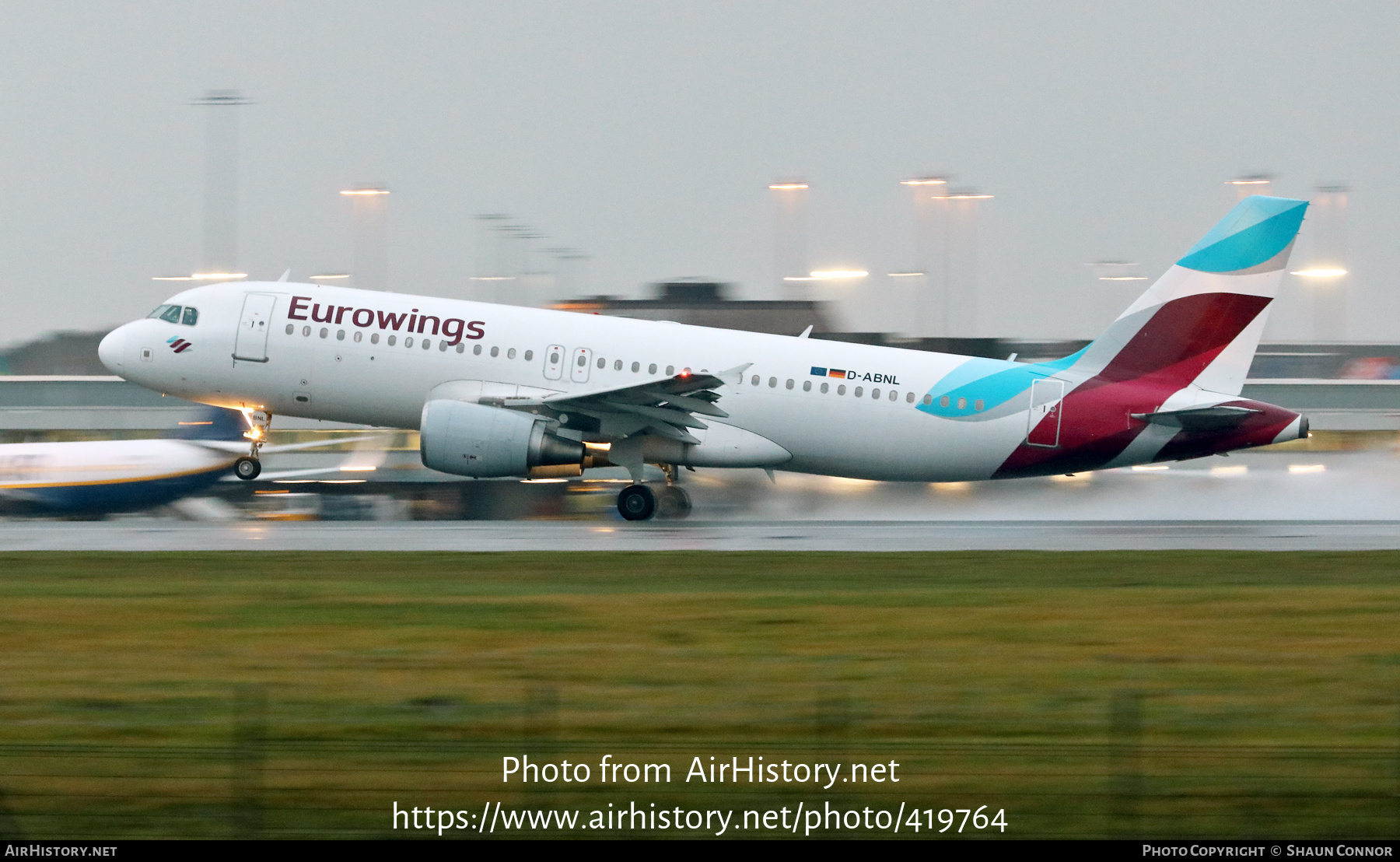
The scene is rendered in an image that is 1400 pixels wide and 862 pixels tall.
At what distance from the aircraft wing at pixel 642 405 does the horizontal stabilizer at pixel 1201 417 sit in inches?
301

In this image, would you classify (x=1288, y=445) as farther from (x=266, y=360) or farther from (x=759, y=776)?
(x=759, y=776)

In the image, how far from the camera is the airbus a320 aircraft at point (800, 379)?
2495 centimetres

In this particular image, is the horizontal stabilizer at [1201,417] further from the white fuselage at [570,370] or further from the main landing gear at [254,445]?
the main landing gear at [254,445]

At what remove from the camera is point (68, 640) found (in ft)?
44.5

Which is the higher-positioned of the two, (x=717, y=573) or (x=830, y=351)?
(x=830, y=351)

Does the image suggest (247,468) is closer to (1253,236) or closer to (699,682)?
(699,682)

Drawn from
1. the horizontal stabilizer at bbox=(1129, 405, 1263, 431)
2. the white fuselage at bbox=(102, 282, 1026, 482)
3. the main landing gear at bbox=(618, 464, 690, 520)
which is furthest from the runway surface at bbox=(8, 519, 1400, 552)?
the horizontal stabilizer at bbox=(1129, 405, 1263, 431)

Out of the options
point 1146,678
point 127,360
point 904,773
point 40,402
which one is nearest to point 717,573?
point 1146,678

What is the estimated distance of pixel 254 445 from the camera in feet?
84.5

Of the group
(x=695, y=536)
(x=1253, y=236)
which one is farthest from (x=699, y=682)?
(x=1253, y=236)

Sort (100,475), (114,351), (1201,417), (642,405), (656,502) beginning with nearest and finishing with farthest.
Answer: (642,405), (1201,417), (100,475), (656,502), (114,351)

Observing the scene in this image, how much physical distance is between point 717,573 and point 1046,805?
1125cm

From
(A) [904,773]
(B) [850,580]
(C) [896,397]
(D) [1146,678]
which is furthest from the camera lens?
(C) [896,397]

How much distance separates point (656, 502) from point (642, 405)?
2.46 meters
